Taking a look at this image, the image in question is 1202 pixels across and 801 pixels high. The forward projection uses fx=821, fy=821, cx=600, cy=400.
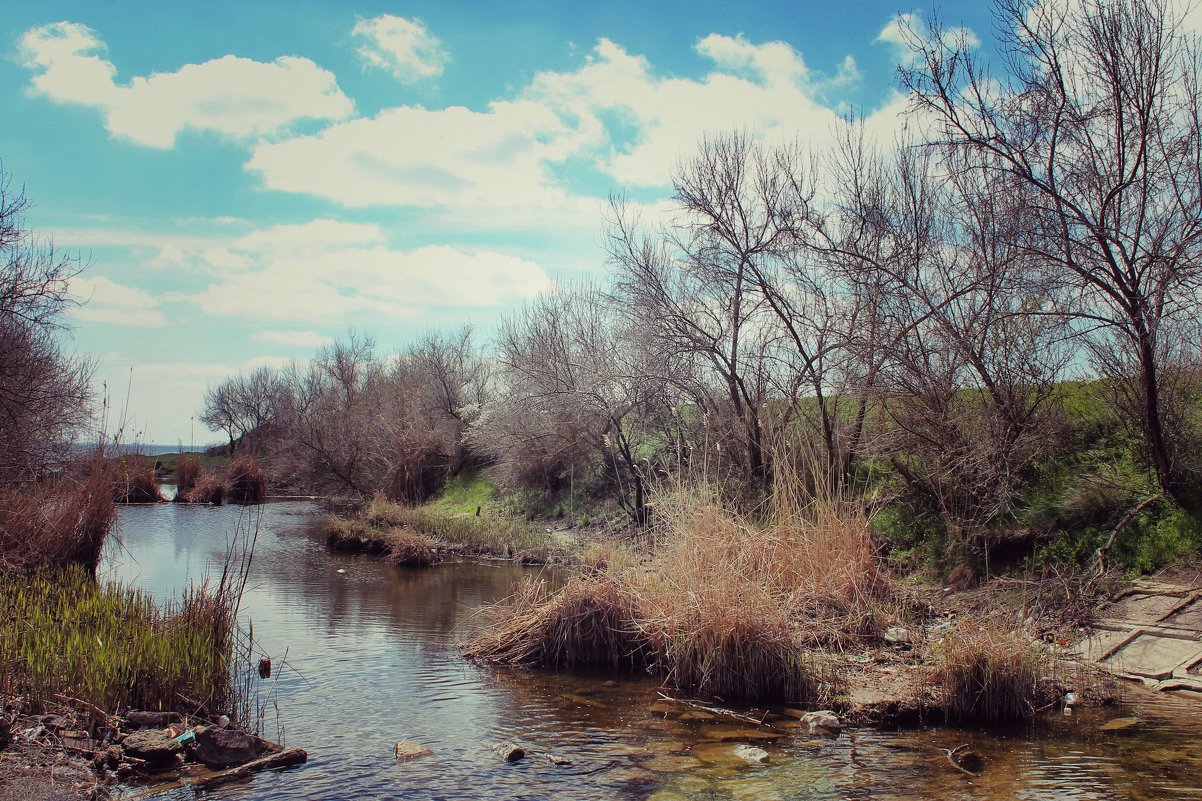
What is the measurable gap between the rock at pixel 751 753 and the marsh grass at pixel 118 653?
4.26 m

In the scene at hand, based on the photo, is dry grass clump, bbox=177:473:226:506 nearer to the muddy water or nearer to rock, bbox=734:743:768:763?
the muddy water

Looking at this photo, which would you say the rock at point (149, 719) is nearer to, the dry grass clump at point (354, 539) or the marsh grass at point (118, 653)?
the marsh grass at point (118, 653)

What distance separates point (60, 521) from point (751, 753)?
36.8ft

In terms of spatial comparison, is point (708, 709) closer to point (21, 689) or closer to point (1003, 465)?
point (21, 689)

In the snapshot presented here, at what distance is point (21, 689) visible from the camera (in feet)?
20.5

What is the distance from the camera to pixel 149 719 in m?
6.30

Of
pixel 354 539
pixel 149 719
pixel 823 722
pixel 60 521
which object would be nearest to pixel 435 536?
pixel 354 539

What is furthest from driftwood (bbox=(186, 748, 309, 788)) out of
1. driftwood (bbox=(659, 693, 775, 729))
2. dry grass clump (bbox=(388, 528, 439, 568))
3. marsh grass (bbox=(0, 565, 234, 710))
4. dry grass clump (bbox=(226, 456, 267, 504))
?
dry grass clump (bbox=(226, 456, 267, 504))

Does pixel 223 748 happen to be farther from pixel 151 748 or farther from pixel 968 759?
pixel 968 759

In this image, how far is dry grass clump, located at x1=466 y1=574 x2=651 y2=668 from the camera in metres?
9.22

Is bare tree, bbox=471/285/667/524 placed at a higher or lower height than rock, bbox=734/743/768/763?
higher

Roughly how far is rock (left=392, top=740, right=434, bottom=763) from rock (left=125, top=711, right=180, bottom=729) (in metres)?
1.72

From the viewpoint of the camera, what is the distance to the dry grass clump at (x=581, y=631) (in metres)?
9.22

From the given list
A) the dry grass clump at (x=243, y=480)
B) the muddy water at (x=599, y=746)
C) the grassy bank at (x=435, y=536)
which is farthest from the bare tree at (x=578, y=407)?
the dry grass clump at (x=243, y=480)
